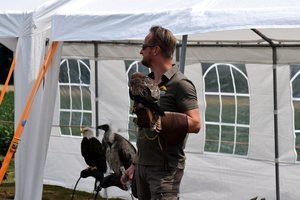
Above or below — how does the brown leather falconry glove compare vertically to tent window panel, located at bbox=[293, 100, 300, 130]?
below

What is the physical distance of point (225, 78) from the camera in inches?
247

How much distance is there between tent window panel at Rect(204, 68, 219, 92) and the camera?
631 centimetres

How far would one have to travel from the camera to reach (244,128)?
6152 millimetres

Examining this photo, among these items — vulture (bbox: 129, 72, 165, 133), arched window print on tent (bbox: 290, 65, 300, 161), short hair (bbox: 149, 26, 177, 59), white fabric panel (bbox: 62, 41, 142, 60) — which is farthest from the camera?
white fabric panel (bbox: 62, 41, 142, 60)

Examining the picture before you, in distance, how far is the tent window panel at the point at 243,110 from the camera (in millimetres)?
6102

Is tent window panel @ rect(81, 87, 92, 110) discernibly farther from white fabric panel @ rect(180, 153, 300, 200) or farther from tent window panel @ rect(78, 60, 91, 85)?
white fabric panel @ rect(180, 153, 300, 200)

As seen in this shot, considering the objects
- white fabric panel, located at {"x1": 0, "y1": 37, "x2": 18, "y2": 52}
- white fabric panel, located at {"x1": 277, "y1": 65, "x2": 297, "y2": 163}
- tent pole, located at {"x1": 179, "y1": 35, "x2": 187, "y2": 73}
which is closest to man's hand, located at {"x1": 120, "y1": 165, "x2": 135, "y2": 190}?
Result: tent pole, located at {"x1": 179, "y1": 35, "x2": 187, "y2": 73}

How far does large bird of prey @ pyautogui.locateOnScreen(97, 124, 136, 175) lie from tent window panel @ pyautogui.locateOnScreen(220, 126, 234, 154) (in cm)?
121

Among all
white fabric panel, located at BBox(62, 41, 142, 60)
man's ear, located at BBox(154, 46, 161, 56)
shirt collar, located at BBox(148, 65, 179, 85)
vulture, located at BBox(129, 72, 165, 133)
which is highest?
white fabric panel, located at BBox(62, 41, 142, 60)

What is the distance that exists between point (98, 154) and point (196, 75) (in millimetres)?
1468

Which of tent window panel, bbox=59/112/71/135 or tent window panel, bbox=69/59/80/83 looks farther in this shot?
tent window panel, bbox=59/112/71/135

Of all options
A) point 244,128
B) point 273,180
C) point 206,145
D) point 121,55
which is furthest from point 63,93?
point 273,180

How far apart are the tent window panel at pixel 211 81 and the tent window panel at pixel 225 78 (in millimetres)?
59

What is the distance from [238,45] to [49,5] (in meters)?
2.10
